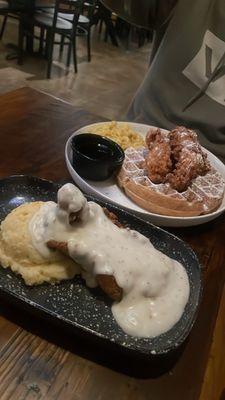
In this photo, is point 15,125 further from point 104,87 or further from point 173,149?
point 104,87

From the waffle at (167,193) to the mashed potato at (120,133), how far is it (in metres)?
0.11

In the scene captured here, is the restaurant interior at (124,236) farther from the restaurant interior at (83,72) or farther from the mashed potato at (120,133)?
the restaurant interior at (83,72)

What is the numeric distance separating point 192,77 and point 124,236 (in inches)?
43.3

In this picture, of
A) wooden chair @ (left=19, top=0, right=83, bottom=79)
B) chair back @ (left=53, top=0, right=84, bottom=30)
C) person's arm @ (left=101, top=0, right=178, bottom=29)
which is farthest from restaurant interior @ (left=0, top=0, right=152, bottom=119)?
person's arm @ (left=101, top=0, right=178, bottom=29)

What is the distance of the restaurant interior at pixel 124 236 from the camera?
633 millimetres

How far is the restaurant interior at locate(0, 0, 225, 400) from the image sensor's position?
633 mm

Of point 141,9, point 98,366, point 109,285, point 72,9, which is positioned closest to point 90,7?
point 72,9

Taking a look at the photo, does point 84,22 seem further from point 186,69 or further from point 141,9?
point 186,69

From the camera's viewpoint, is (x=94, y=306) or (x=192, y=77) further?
(x=192, y=77)

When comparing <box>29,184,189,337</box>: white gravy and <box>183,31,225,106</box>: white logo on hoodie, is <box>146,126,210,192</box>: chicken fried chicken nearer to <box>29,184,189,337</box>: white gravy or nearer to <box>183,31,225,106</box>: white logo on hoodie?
<box>29,184,189,337</box>: white gravy

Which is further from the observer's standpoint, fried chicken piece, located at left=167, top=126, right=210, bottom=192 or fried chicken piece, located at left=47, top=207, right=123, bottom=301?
fried chicken piece, located at left=167, top=126, right=210, bottom=192

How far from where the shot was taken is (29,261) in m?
0.72

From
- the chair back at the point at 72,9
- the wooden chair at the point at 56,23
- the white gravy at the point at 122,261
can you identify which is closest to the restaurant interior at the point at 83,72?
the wooden chair at the point at 56,23

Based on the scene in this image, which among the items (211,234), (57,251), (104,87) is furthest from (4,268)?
(104,87)
